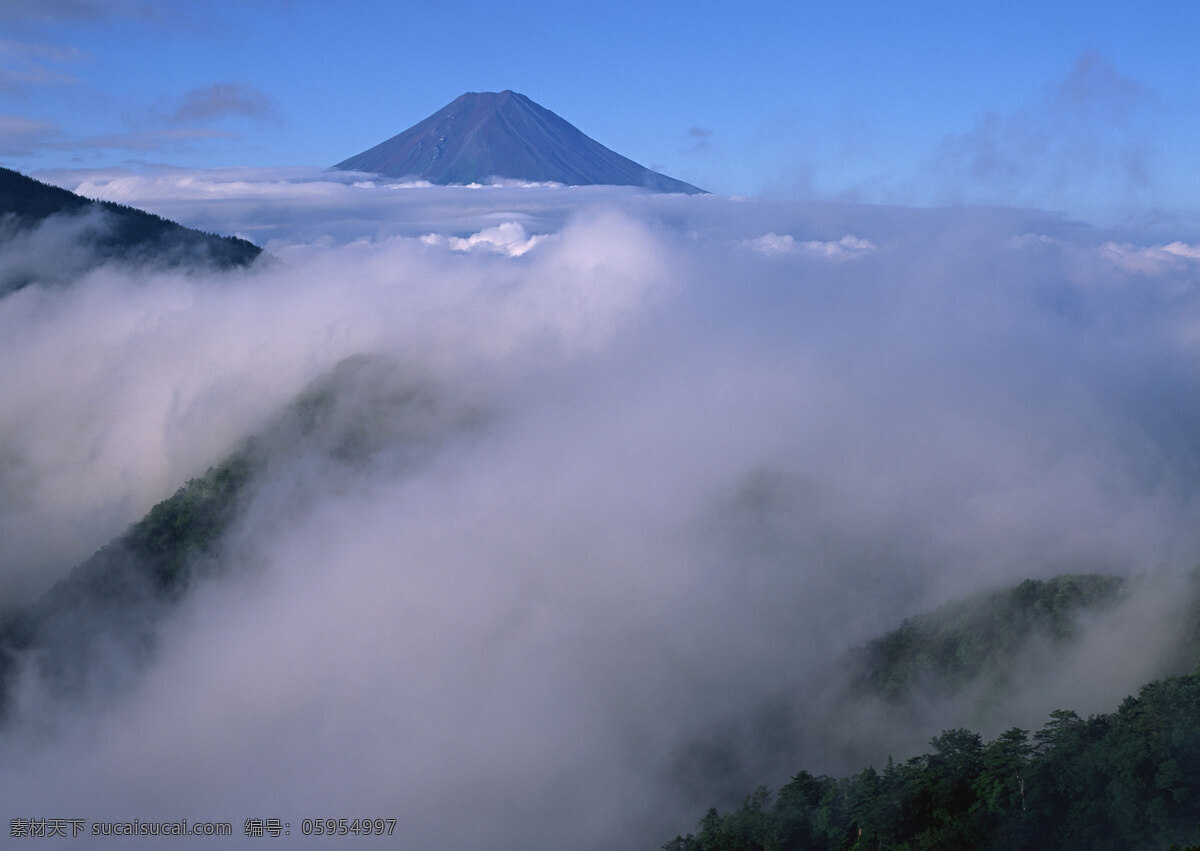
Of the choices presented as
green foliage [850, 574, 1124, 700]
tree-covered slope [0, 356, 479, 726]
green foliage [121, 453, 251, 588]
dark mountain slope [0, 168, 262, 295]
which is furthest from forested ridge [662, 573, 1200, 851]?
dark mountain slope [0, 168, 262, 295]

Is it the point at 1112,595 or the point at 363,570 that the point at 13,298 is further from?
the point at 1112,595

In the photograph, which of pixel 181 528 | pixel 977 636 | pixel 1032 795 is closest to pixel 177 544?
pixel 181 528

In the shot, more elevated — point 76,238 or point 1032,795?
point 76,238

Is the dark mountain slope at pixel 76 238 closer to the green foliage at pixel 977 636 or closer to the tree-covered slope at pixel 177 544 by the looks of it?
the tree-covered slope at pixel 177 544

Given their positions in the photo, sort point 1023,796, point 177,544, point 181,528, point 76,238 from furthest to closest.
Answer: point 76,238 → point 181,528 → point 177,544 → point 1023,796

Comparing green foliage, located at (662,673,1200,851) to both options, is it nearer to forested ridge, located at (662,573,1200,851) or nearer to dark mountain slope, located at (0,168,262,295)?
forested ridge, located at (662,573,1200,851)

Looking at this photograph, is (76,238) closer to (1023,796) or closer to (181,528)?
(181,528)
